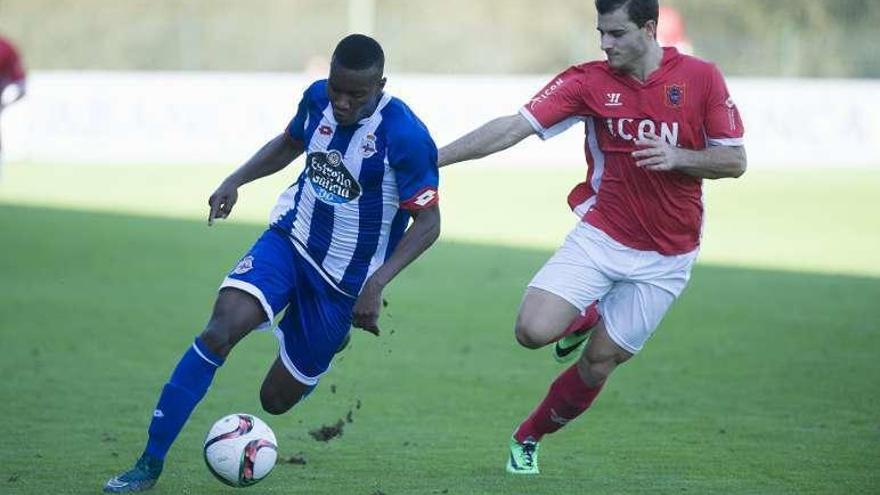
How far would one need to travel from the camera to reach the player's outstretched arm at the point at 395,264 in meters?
6.61

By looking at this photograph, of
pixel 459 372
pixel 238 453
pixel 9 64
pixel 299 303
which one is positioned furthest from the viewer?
pixel 9 64

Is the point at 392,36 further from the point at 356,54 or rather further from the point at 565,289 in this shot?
the point at 356,54

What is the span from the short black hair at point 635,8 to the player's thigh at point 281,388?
2.41 meters

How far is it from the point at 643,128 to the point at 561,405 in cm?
149

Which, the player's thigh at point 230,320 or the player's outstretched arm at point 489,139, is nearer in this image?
the player's thigh at point 230,320

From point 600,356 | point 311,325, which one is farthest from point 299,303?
point 600,356

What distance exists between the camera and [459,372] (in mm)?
10547

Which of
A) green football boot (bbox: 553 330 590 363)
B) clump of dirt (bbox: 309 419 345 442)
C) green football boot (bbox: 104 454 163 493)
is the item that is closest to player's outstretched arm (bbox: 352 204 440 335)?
green football boot (bbox: 104 454 163 493)

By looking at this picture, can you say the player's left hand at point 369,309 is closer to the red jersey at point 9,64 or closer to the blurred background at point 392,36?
the red jersey at point 9,64

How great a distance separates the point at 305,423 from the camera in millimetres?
8734

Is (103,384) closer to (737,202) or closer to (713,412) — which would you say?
(713,412)

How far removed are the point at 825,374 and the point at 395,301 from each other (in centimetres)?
484

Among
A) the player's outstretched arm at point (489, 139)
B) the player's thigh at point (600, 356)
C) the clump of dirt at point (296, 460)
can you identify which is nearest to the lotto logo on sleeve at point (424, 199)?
the player's outstretched arm at point (489, 139)

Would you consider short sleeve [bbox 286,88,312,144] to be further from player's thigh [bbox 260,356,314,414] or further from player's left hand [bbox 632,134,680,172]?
player's left hand [bbox 632,134,680,172]
